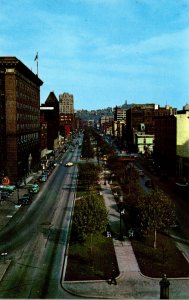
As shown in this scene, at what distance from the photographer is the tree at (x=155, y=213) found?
40844 mm

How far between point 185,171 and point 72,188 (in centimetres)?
2637

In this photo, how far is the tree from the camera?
4084 cm

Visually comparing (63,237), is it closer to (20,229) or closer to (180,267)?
(20,229)

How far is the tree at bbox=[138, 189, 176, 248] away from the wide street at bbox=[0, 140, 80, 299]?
8.74 meters

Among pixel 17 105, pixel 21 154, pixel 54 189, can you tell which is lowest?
pixel 54 189

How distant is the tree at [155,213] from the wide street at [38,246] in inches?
344

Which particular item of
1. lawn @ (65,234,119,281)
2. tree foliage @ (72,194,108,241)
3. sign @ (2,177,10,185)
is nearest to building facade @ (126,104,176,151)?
sign @ (2,177,10,185)

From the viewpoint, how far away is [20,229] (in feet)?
160

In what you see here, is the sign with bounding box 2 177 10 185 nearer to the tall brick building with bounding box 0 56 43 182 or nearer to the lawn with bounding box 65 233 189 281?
the tall brick building with bounding box 0 56 43 182

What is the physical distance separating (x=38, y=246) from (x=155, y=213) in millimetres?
12434

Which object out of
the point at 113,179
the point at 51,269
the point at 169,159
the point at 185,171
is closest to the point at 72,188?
the point at 113,179

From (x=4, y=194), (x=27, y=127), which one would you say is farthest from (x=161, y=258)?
(x=27, y=127)

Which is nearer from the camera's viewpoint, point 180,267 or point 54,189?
point 180,267

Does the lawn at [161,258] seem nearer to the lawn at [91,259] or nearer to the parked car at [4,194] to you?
the lawn at [91,259]
